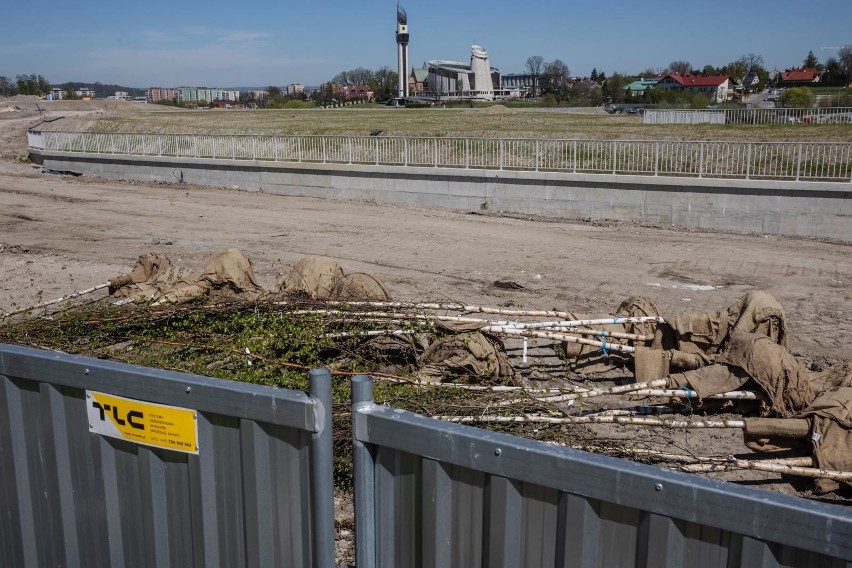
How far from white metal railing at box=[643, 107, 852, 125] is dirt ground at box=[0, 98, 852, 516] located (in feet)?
66.3

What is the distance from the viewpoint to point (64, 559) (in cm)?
352

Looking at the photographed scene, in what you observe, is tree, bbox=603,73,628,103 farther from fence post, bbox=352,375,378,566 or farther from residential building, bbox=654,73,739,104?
fence post, bbox=352,375,378,566

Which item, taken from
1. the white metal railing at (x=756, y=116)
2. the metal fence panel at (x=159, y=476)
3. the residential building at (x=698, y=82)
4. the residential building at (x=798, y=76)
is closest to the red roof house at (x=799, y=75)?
the residential building at (x=798, y=76)

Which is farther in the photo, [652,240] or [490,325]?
[652,240]

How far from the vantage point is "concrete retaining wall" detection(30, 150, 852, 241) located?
58.4 feet

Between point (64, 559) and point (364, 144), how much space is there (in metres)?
21.1

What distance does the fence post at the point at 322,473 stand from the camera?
271 centimetres

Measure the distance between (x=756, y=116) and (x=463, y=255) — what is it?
90.9 feet

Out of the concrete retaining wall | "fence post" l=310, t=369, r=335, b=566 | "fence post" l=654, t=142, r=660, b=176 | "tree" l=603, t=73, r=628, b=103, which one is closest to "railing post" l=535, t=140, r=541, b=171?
the concrete retaining wall

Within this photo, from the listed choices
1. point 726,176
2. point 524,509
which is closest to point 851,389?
point 524,509

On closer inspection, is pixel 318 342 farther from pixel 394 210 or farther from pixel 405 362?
pixel 394 210

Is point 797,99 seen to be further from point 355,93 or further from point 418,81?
point 418,81

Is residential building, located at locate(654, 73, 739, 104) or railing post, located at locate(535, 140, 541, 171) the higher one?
residential building, located at locate(654, 73, 739, 104)

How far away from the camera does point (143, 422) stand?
3.13m
